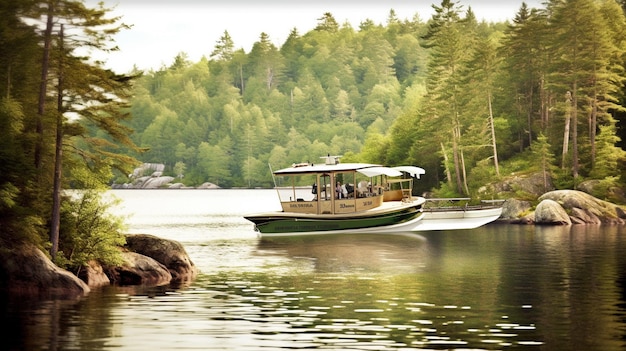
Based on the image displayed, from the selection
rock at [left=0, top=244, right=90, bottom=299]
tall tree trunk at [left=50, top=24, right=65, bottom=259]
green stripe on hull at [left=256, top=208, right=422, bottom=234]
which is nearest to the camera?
rock at [left=0, top=244, right=90, bottom=299]

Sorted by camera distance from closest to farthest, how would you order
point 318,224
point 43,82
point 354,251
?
point 43,82
point 354,251
point 318,224

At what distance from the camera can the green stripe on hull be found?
6303cm

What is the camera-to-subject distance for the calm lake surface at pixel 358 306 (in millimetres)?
22141

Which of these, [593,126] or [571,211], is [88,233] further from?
[593,126]

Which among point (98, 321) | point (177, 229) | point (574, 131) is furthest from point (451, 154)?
point (98, 321)

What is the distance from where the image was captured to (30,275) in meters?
30.1

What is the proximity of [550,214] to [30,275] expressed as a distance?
A: 51.1 m

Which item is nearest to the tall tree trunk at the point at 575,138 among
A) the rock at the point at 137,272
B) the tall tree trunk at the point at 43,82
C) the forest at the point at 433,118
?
the forest at the point at 433,118

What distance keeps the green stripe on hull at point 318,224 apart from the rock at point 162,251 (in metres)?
26.7

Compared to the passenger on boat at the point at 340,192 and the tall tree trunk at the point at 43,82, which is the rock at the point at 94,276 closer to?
the tall tree trunk at the point at 43,82

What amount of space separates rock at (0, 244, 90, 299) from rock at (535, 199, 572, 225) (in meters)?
49.8

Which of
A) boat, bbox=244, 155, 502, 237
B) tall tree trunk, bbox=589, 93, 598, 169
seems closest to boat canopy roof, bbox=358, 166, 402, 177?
boat, bbox=244, 155, 502, 237

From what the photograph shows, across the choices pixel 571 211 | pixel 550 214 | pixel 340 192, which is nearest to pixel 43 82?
pixel 340 192

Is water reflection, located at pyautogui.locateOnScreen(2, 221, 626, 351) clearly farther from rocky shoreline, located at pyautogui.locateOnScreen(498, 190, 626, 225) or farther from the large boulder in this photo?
the large boulder
